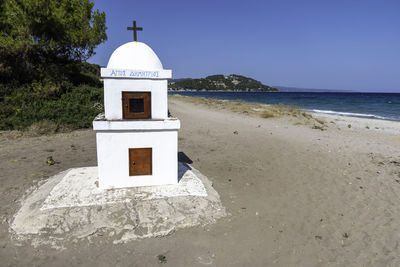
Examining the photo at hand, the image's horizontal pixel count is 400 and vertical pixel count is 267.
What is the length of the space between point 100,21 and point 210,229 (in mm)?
14767

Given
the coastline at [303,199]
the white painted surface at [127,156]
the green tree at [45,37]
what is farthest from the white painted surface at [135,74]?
the green tree at [45,37]

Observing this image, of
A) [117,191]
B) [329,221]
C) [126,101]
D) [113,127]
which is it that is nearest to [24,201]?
[117,191]

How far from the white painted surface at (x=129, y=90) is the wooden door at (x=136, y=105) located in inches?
2.8

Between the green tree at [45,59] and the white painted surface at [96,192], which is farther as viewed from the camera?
the green tree at [45,59]

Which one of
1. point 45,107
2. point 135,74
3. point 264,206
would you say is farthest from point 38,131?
point 264,206

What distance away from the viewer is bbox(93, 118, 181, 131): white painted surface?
4.96 meters

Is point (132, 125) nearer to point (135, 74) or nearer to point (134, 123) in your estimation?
point (134, 123)

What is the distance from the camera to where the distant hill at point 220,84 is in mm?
160350

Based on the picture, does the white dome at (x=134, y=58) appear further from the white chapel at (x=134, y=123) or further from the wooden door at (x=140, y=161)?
the wooden door at (x=140, y=161)

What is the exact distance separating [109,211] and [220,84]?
173238mm

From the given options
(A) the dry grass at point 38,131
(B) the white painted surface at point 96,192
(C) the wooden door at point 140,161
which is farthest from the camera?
(A) the dry grass at point 38,131

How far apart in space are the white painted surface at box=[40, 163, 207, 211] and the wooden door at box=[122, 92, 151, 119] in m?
1.62

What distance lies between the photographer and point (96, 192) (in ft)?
17.1

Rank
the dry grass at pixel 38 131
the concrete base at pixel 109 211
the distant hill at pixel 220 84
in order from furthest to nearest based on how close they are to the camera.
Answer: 1. the distant hill at pixel 220 84
2. the dry grass at pixel 38 131
3. the concrete base at pixel 109 211
